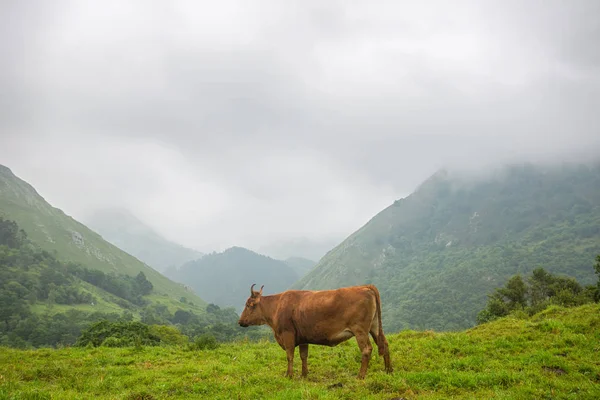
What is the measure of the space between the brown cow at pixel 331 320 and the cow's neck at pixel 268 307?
465 millimetres

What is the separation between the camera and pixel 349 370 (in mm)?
13617

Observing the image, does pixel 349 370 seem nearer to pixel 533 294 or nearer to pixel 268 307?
pixel 268 307

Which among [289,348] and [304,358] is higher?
[289,348]

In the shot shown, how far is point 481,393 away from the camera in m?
9.92

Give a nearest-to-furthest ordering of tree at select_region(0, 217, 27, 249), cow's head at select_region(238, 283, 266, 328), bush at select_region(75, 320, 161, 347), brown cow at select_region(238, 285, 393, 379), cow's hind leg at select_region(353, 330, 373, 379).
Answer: cow's hind leg at select_region(353, 330, 373, 379) → brown cow at select_region(238, 285, 393, 379) → cow's head at select_region(238, 283, 266, 328) → bush at select_region(75, 320, 161, 347) → tree at select_region(0, 217, 27, 249)

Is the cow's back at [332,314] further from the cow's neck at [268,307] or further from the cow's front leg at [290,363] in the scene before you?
the cow's neck at [268,307]

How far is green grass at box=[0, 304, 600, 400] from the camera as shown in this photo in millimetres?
10289

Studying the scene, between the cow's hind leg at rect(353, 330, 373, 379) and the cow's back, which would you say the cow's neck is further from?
the cow's hind leg at rect(353, 330, 373, 379)

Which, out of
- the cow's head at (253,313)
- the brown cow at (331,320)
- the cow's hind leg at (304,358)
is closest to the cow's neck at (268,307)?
the cow's head at (253,313)

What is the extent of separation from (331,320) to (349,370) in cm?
262

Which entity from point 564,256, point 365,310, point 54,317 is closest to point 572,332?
point 365,310

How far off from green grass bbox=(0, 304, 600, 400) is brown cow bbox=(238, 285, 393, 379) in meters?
0.93

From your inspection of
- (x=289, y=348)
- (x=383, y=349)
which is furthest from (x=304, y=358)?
(x=383, y=349)

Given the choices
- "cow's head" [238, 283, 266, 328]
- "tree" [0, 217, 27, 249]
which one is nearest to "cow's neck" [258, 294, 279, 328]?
"cow's head" [238, 283, 266, 328]
